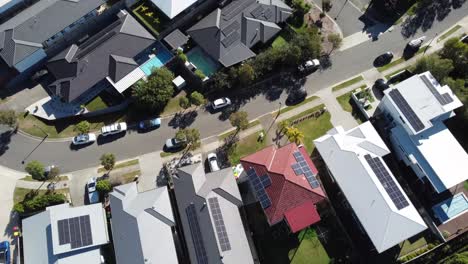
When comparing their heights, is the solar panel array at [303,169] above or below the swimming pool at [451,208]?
above

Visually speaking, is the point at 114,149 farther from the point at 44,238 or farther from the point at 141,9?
the point at 141,9

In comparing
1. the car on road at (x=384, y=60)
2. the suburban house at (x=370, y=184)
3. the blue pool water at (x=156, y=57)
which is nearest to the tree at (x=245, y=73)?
the blue pool water at (x=156, y=57)

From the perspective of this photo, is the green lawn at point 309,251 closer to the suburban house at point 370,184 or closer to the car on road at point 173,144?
the suburban house at point 370,184

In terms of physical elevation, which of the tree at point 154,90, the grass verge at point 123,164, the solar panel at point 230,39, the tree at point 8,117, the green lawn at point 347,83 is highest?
the solar panel at point 230,39

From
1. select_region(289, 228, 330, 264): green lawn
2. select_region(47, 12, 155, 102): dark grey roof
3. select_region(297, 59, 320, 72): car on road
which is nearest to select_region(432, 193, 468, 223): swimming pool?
select_region(289, 228, 330, 264): green lawn

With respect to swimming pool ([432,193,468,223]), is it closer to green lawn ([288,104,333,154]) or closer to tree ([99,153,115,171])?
green lawn ([288,104,333,154])

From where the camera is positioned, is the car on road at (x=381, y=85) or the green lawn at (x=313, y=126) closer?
the green lawn at (x=313, y=126)
